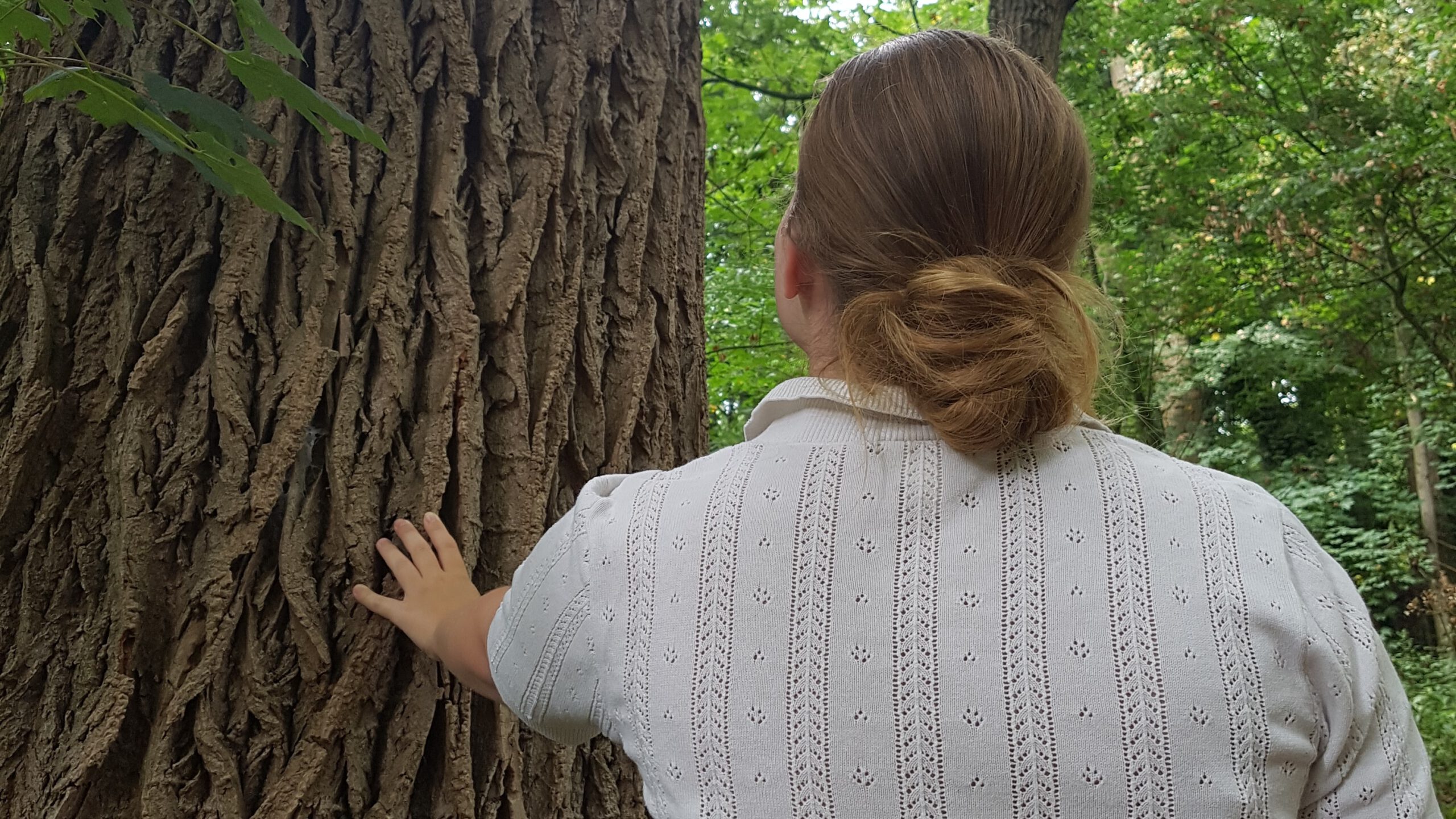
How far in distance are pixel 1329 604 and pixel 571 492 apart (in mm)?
1164

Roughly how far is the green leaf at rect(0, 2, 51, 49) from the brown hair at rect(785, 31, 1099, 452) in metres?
0.86

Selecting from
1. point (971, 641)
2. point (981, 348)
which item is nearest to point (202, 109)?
point (981, 348)

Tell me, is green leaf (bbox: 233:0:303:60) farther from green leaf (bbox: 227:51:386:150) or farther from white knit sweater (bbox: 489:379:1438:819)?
white knit sweater (bbox: 489:379:1438:819)

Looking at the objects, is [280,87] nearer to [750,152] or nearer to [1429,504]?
[750,152]

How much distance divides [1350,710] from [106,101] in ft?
4.81

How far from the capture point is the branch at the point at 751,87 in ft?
18.7

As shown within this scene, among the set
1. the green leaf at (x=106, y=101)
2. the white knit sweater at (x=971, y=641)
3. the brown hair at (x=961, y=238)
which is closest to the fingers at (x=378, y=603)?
the white knit sweater at (x=971, y=641)

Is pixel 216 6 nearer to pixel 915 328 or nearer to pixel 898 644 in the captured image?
pixel 915 328

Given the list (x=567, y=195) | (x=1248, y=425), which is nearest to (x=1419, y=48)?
(x=1248, y=425)

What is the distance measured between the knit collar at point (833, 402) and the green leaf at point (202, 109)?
70 centimetres

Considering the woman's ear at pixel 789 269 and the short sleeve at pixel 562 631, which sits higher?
the woman's ear at pixel 789 269

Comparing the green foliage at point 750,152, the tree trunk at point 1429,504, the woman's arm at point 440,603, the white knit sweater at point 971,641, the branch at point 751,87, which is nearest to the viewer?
the white knit sweater at point 971,641

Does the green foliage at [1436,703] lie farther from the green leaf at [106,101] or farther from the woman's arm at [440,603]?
the green leaf at [106,101]

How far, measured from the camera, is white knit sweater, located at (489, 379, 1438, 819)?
96cm
